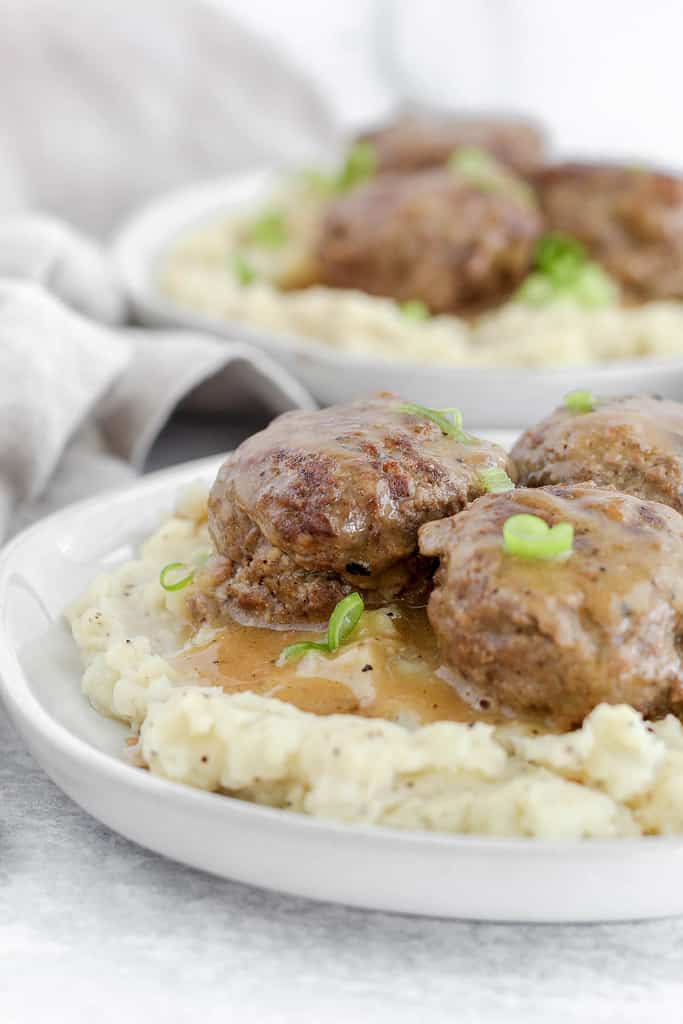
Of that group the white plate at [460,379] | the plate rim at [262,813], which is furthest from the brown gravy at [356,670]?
the white plate at [460,379]

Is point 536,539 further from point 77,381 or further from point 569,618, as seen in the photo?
point 77,381

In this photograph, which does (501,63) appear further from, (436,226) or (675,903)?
(675,903)

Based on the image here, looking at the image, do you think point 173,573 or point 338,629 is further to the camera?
point 173,573

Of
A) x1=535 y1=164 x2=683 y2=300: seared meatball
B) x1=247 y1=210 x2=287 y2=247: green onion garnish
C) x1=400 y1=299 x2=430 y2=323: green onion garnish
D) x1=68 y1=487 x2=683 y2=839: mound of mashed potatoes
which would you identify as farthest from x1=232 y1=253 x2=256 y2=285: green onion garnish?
x1=68 y1=487 x2=683 y2=839: mound of mashed potatoes

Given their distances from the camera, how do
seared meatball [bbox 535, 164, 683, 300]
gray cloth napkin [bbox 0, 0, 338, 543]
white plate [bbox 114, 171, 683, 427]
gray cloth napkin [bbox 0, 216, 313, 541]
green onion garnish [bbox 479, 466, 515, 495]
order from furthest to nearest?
seared meatball [bbox 535, 164, 683, 300] < white plate [bbox 114, 171, 683, 427] < gray cloth napkin [bbox 0, 0, 338, 543] < gray cloth napkin [bbox 0, 216, 313, 541] < green onion garnish [bbox 479, 466, 515, 495]

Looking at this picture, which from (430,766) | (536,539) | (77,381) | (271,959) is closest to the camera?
(271,959)

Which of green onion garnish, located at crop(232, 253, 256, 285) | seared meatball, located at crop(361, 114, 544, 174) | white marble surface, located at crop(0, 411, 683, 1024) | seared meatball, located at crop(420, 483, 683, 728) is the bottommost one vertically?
green onion garnish, located at crop(232, 253, 256, 285)

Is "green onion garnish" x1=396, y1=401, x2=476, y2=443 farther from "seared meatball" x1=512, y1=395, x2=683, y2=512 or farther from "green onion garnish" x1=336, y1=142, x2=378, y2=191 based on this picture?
"green onion garnish" x1=336, y1=142, x2=378, y2=191

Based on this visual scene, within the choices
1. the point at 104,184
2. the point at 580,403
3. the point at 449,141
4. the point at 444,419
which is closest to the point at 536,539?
the point at 444,419
